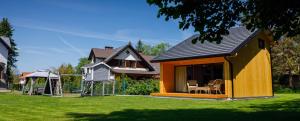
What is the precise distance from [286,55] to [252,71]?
19239 millimetres

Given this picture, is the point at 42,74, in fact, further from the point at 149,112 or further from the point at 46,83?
the point at 149,112

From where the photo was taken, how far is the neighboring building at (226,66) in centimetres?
2075

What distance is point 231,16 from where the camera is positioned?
26.0 feet

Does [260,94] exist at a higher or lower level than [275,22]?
lower

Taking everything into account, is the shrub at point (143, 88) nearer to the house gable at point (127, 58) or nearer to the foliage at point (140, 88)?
the foliage at point (140, 88)

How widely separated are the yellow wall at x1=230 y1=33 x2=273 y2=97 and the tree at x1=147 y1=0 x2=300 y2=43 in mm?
12880

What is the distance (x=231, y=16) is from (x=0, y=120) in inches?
261

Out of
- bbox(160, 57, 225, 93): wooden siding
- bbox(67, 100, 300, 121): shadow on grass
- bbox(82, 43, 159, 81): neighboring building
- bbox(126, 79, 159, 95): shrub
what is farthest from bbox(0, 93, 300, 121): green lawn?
bbox(82, 43, 159, 81): neighboring building

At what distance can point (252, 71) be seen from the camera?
22.5 m

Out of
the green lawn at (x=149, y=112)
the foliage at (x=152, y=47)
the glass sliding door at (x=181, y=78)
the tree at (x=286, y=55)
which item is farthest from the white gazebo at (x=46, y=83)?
the foliage at (x=152, y=47)

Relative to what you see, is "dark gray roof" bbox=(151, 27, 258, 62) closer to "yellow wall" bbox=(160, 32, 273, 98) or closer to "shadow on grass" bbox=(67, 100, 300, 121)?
"yellow wall" bbox=(160, 32, 273, 98)

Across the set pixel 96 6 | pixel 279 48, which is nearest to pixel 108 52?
pixel 279 48

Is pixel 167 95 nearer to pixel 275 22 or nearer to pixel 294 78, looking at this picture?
pixel 275 22

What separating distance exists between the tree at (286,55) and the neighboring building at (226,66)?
53.1ft
